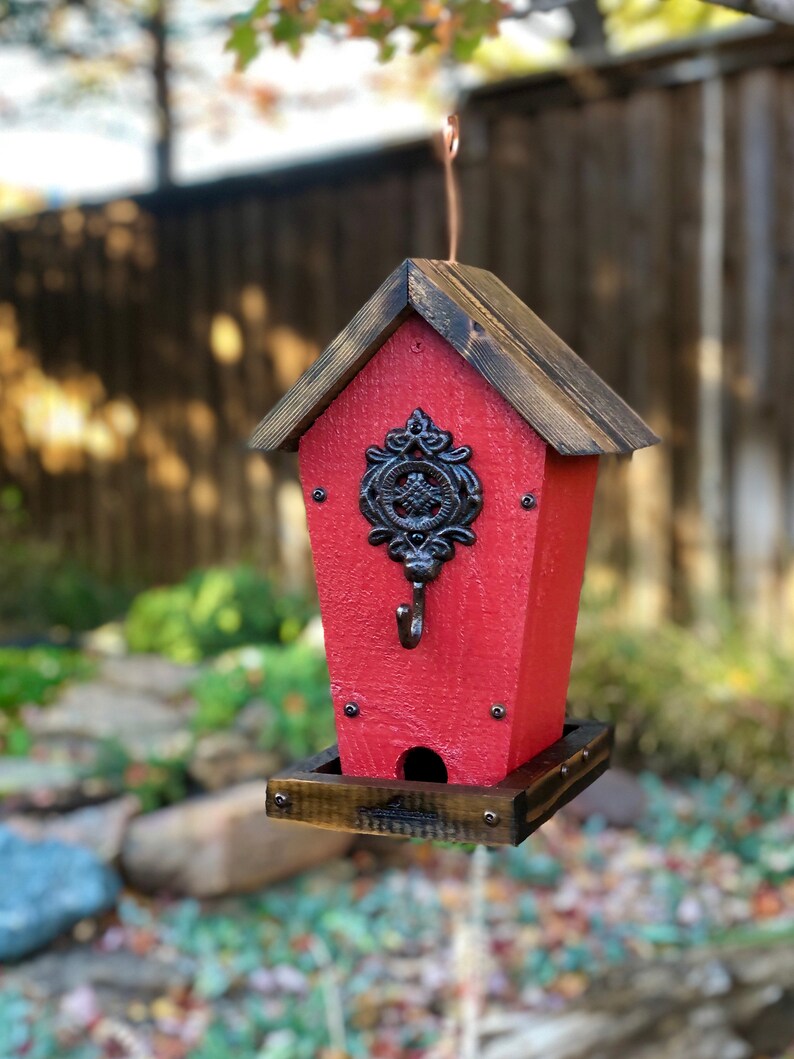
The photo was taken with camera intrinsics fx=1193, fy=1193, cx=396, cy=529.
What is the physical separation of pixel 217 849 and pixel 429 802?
275 cm

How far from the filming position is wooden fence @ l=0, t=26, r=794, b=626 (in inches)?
203

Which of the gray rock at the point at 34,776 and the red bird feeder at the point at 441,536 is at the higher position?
the red bird feeder at the point at 441,536

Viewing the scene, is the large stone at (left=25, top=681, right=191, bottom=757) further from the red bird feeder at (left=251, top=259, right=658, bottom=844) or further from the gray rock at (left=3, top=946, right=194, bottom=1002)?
the red bird feeder at (left=251, top=259, right=658, bottom=844)

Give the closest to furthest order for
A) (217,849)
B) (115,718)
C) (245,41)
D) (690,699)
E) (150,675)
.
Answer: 1. (245,41)
2. (217,849)
3. (690,699)
4. (115,718)
5. (150,675)

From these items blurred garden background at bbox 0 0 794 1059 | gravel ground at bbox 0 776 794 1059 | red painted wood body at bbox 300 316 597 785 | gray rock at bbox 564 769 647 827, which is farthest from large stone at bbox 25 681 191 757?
red painted wood body at bbox 300 316 597 785

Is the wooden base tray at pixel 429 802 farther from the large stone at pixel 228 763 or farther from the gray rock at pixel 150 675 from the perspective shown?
the gray rock at pixel 150 675

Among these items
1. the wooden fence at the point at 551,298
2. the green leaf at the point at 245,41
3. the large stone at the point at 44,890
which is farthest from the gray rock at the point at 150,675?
the green leaf at the point at 245,41

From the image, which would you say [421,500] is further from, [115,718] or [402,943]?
[115,718]

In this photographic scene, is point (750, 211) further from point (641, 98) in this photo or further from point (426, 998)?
point (426, 998)

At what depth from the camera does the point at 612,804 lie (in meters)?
4.60

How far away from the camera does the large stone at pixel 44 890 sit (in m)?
3.74

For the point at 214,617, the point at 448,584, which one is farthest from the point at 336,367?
the point at 214,617

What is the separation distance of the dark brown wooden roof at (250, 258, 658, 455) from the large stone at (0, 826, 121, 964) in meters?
2.75

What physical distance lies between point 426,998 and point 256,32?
278 centimetres
